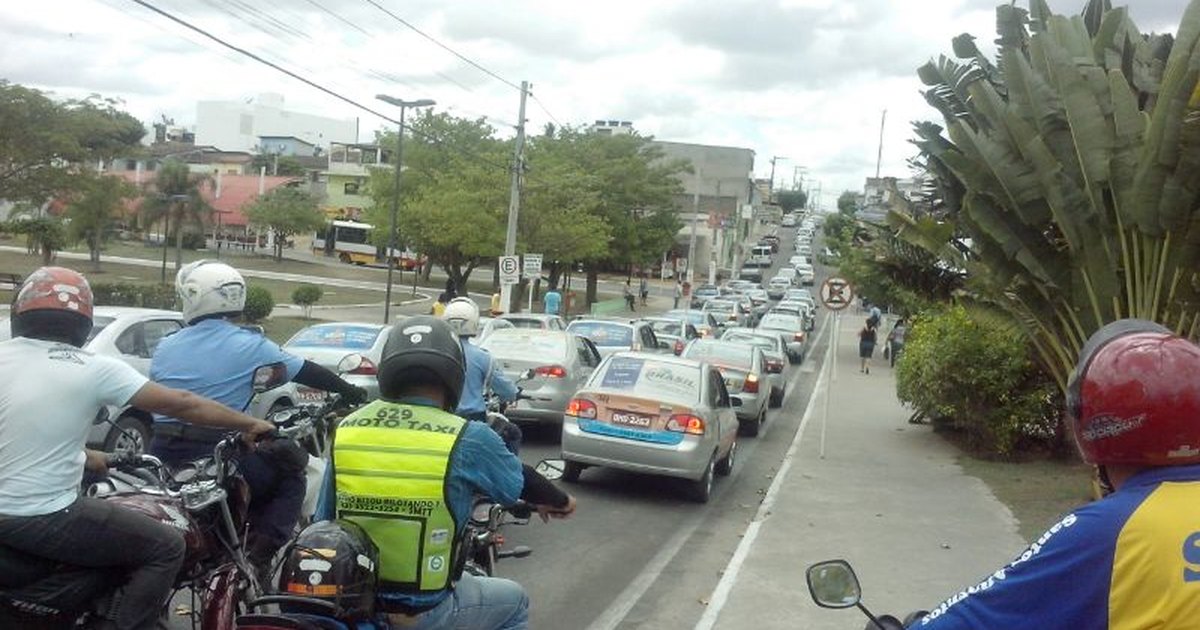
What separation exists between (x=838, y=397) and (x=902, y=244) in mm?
12095

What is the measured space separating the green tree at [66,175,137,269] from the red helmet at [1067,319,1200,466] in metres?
37.1

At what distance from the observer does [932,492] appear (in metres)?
13.5

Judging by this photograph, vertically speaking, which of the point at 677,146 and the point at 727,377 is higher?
the point at 677,146

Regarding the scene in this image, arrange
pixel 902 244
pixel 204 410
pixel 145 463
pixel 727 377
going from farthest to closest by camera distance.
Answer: pixel 727 377
pixel 902 244
pixel 145 463
pixel 204 410

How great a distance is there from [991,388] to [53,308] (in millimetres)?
13980

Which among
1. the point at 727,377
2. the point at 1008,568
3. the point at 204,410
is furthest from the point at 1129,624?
the point at 727,377

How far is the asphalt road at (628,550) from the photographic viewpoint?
25.3ft

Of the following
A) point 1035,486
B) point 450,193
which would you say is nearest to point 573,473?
point 1035,486

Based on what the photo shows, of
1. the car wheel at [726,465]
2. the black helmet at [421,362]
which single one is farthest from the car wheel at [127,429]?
the black helmet at [421,362]

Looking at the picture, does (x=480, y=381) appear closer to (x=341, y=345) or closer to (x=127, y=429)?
(x=127, y=429)

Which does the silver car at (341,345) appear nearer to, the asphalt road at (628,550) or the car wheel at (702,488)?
the asphalt road at (628,550)

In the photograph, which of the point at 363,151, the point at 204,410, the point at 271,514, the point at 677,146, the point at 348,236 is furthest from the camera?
the point at 677,146

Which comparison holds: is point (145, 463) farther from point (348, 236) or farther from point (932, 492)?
point (348, 236)

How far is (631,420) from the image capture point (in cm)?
1145
